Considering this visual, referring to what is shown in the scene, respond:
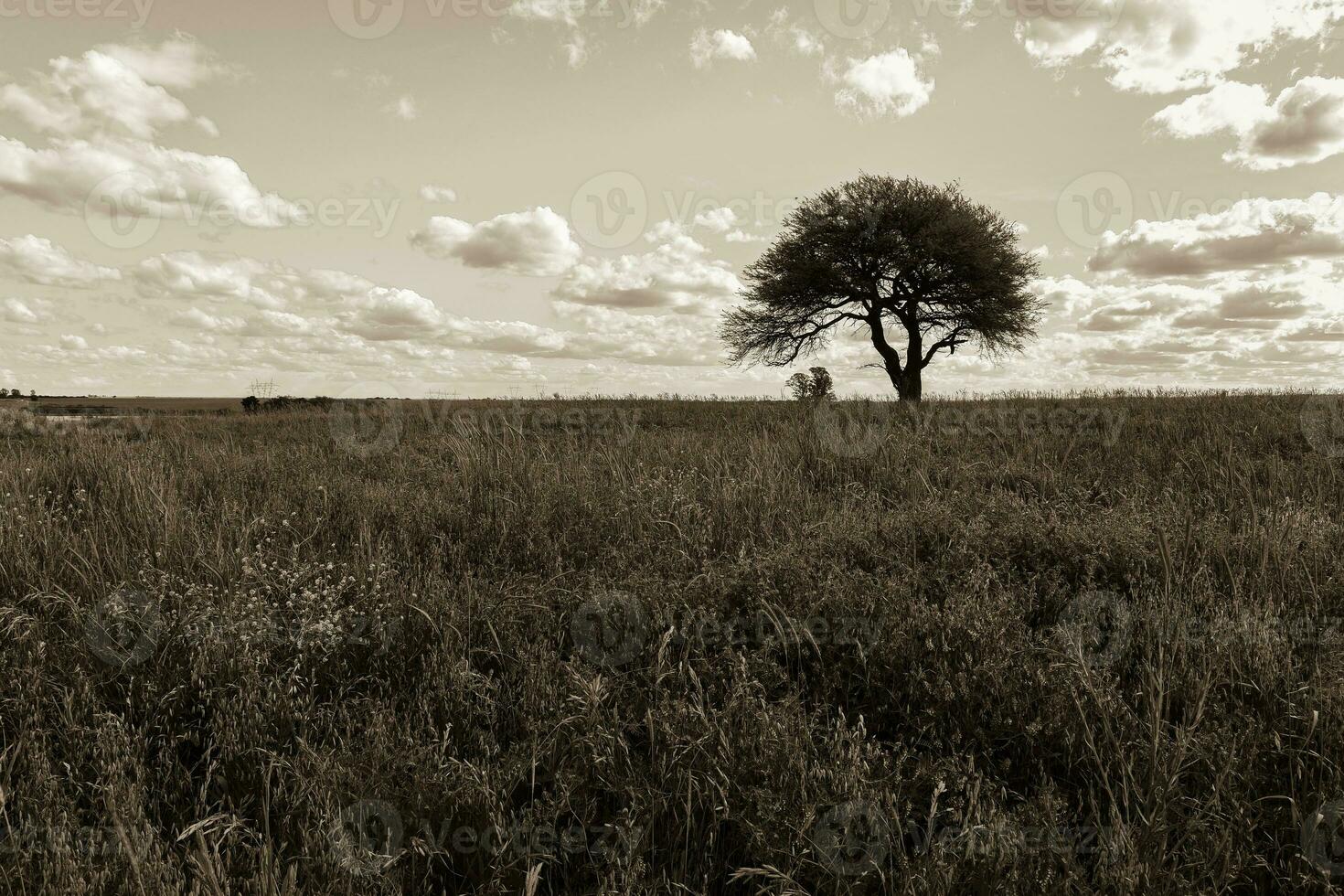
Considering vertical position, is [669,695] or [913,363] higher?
[913,363]

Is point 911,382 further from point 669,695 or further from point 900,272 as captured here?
point 669,695

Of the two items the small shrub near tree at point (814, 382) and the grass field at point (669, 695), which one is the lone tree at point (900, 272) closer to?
the small shrub near tree at point (814, 382)

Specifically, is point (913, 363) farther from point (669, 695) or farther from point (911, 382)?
Result: point (669, 695)

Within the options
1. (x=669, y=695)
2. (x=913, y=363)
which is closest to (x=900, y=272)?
(x=913, y=363)

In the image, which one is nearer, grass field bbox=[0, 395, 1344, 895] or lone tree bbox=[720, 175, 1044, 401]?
grass field bbox=[0, 395, 1344, 895]

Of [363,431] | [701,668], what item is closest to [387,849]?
[701,668]

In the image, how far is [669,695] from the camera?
2689mm

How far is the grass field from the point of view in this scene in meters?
1.94

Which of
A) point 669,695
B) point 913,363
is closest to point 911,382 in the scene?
point 913,363

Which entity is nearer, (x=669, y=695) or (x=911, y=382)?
(x=669, y=695)

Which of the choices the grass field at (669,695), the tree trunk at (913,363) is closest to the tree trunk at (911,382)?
the tree trunk at (913,363)

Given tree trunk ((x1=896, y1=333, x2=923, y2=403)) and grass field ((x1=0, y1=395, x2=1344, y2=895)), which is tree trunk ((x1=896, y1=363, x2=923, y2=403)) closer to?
tree trunk ((x1=896, y1=333, x2=923, y2=403))

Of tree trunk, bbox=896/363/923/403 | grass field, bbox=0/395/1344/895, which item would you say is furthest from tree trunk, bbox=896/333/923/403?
grass field, bbox=0/395/1344/895

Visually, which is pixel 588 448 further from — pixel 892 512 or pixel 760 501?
pixel 892 512
